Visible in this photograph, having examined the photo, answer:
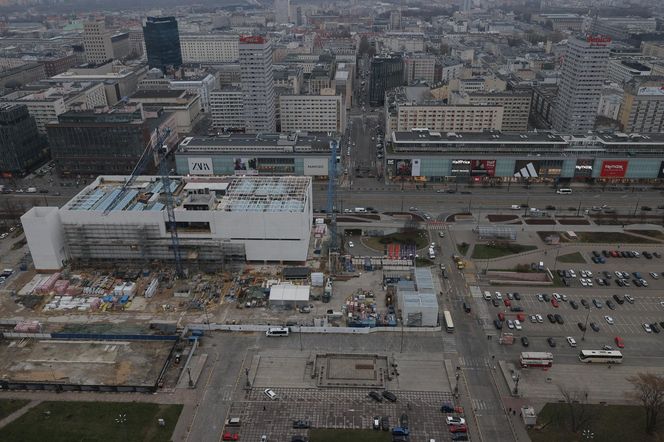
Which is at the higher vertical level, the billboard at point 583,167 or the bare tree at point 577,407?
the billboard at point 583,167

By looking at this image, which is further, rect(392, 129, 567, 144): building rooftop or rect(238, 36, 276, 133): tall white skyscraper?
rect(238, 36, 276, 133): tall white skyscraper

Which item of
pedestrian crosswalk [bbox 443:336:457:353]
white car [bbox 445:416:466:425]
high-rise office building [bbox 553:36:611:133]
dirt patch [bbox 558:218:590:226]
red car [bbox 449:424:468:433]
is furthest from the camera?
high-rise office building [bbox 553:36:611:133]

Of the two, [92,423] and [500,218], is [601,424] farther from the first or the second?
[92,423]

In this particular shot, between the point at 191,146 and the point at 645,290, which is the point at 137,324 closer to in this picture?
the point at 191,146

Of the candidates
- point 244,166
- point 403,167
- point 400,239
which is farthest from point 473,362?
point 244,166

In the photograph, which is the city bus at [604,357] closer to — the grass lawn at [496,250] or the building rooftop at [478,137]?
the grass lawn at [496,250]

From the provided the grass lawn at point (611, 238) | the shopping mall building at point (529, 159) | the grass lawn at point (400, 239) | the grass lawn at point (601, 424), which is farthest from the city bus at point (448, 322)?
the shopping mall building at point (529, 159)

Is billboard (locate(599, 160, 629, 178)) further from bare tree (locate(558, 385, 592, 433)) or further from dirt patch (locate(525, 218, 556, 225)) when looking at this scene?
bare tree (locate(558, 385, 592, 433))

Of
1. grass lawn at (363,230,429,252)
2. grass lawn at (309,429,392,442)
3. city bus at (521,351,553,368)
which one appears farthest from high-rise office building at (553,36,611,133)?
grass lawn at (309,429,392,442)
